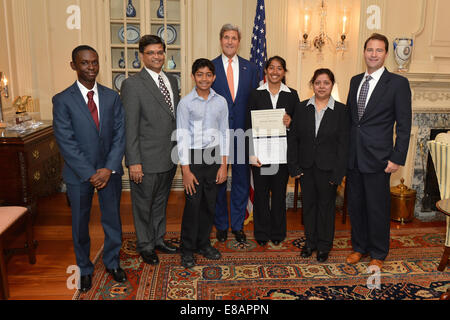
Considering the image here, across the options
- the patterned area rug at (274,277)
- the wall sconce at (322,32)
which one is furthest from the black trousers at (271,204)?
the wall sconce at (322,32)

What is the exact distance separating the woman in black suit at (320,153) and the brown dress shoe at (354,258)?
0.18 m

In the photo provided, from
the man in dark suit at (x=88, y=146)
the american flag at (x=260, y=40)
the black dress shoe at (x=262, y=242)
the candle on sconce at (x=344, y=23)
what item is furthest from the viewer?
the candle on sconce at (x=344, y=23)

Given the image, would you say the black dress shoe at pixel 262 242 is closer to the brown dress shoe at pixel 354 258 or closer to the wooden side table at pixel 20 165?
the brown dress shoe at pixel 354 258

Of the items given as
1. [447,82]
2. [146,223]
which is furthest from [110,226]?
[447,82]

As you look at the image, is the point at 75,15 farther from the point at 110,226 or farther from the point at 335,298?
the point at 335,298

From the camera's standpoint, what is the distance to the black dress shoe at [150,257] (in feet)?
10.3

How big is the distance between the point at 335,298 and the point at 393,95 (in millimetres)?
1528

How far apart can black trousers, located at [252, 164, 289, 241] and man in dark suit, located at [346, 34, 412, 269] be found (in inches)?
22.0

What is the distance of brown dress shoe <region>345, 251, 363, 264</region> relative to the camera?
3.19 m

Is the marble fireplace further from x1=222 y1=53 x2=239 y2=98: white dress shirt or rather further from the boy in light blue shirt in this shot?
the boy in light blue shirt

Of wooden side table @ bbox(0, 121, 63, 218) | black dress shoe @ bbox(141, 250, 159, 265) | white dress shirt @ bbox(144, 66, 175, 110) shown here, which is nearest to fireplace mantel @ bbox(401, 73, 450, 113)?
white dress shirt @ bbox(144, 66, 175, 110)

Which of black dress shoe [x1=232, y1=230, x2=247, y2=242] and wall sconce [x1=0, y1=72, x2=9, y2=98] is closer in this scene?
black dress shoe [x1=232, y1=230, x2=247, y2=242]

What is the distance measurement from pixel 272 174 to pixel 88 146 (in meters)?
1.50

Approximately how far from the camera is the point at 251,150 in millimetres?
3289
